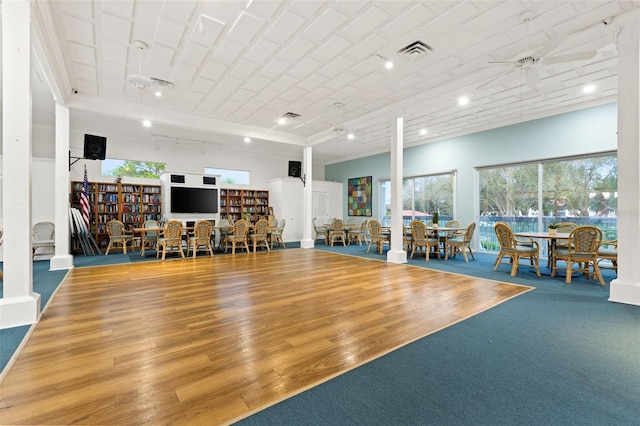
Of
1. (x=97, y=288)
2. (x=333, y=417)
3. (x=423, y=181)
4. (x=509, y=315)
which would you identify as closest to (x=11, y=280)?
(x=97, y=288)

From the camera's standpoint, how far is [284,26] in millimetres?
3904

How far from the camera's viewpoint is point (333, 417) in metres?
1.58

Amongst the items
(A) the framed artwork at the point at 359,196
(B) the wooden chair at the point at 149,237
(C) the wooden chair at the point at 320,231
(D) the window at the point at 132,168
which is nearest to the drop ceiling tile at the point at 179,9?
(B) the wooden chair at the point at 149,237

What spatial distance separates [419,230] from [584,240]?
118 inches

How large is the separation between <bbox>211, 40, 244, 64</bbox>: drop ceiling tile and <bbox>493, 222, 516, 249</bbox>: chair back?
5.10 meters

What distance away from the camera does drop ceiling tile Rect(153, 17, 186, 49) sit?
3.83 m

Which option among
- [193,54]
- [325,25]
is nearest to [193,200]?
[193,54]

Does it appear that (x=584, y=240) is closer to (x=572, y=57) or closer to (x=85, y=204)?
(x=572, y=57)

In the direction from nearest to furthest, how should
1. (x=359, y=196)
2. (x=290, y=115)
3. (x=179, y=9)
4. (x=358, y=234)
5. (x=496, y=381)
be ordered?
1. (x=496, y=381)
2. (x=179, y=9)
3. (x=290, y=115)
4. (x=358, y=234)
5. (x=359, y=196)

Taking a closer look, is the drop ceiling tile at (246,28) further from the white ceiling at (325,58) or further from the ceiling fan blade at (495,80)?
the ceiling fan blade at (495,80)

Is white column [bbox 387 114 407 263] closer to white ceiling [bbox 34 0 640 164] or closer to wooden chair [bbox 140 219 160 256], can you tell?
white ceiling [bbox 34 0 640 164]

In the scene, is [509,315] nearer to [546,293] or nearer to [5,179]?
[546,293]

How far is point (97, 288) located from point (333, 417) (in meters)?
4.20

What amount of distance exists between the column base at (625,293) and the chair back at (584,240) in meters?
0.95
